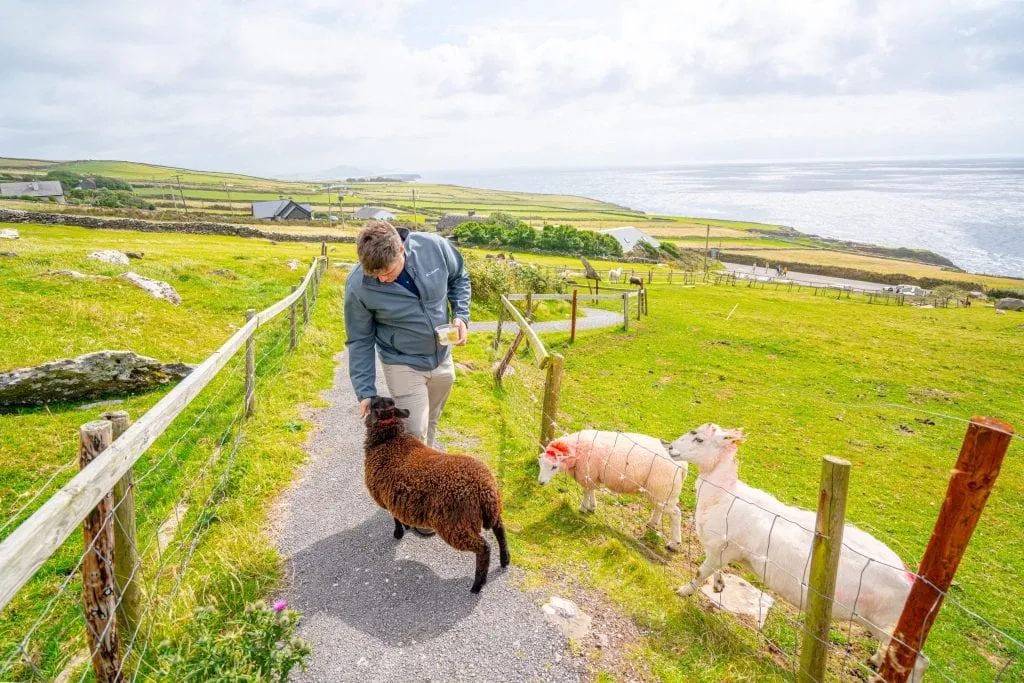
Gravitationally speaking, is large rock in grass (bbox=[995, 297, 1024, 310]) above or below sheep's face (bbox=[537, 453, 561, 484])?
below

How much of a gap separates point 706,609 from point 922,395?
13.6 metres

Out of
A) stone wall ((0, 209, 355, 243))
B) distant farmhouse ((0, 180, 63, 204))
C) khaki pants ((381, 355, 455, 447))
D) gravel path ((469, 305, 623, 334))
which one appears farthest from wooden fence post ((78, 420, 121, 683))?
distant farmhouse ((0, 180, 63, 204))

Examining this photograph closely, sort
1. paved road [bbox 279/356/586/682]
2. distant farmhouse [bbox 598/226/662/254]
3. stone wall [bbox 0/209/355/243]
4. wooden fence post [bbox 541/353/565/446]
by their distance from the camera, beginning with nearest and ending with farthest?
paved road [bbox 279/356/586/682]
wooden fence post [bbox 541/353/565/446]
stone wall [bbox 0/209/355/243]
distant farmhouse [bbox 598/226/662/254]

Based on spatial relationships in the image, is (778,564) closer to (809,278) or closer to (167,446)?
(167,446)

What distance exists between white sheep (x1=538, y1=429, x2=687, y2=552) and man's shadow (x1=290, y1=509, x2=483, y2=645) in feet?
5.60

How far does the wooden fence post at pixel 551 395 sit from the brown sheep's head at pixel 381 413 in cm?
247

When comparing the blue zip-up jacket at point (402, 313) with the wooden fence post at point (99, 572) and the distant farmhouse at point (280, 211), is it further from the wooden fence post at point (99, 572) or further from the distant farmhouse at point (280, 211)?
the distant farmhouse at point (280, 211)

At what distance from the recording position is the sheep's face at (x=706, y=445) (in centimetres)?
517

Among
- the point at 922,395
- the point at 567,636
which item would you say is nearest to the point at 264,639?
the point at 567,636

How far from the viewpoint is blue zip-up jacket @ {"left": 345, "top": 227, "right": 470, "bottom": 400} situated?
14.4 feet

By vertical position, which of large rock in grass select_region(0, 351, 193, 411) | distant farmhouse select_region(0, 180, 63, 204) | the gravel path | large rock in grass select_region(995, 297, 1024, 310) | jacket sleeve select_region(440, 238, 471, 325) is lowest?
large rock in grass select_region(995, 297, 1024, 310)

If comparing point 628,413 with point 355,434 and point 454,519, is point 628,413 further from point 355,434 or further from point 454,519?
point 454,519

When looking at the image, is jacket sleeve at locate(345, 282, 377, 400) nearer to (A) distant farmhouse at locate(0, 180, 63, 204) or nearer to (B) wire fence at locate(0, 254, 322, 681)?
(B) wire fence at locate(0, 254, 322, 681)

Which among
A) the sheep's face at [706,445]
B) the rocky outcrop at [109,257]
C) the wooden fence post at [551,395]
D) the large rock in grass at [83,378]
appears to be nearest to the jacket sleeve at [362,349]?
the wooden fence post at [551,395]
